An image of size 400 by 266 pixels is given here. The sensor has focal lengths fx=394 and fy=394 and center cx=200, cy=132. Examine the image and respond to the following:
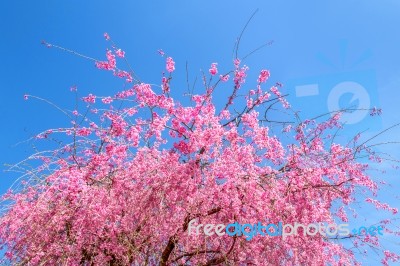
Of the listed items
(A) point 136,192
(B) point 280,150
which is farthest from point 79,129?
(B) point 280,150

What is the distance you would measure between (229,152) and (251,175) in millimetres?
623

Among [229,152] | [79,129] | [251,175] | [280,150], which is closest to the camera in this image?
[251,175]

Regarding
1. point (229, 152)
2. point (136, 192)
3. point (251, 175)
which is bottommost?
point (136, 192)

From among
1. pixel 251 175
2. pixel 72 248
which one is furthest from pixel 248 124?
pixel 72 248

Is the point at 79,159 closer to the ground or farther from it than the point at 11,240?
farther from it

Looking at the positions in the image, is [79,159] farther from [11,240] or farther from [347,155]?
[347,155]

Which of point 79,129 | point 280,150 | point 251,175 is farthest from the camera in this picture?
point 280,150

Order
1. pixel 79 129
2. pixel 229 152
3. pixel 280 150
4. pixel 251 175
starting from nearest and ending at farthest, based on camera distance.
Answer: pixel 251 175, pixel 229 152, pixel 79 129, pixel 280 150

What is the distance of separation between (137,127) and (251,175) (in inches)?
82.5

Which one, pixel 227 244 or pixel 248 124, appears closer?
pixel 227 244

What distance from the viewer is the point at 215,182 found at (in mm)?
5926

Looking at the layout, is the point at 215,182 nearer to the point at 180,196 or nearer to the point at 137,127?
the point at 180,196

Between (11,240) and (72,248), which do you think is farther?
Answer: (11,240)

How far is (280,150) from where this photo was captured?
7406 mm
